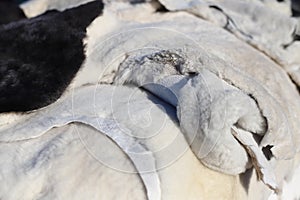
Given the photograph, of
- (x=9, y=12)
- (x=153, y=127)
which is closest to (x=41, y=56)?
(x=153, y=127)

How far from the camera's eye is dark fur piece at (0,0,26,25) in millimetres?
1895

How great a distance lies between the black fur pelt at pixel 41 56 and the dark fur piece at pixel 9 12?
0.65 m

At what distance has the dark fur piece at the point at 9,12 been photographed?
189 centimetres

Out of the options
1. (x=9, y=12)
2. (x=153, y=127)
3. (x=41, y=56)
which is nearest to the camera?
(x=153, y=127)

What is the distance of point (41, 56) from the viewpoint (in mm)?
1105

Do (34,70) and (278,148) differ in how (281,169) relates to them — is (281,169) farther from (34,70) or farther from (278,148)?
(34,70)

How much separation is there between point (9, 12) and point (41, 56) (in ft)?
3.18

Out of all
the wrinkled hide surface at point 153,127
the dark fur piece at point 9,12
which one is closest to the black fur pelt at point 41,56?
the wrinkled hide surface at point 153,127

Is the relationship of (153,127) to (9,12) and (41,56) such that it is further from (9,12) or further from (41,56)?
(9,12)

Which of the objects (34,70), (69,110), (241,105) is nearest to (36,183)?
(69,110)

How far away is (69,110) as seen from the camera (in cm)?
100

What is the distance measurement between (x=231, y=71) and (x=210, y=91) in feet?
0.47

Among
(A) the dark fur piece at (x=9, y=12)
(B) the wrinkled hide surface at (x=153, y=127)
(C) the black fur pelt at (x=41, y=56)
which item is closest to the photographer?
(B) the wrinkled hide surface at (x=153, y=127)

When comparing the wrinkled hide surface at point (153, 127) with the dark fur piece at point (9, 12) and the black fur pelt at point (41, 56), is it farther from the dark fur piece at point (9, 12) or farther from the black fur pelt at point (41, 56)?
the dark fur piece at point (9, 12)
